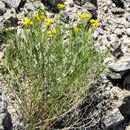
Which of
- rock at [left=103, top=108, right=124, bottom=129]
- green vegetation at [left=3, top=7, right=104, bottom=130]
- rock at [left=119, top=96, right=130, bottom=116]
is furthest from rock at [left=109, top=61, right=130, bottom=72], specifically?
green vegetation at [left=3, top=7, right=104, bottom=130]

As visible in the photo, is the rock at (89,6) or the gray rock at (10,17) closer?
the gray rock at (10,17)

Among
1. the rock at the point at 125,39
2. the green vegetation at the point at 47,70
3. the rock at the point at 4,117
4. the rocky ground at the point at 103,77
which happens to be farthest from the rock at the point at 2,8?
the rock at the point at 125,39

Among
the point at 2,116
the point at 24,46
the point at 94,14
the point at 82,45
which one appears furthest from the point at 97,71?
the point at 94,14

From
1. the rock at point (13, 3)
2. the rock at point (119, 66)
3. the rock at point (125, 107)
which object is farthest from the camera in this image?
the rock at point (13, 3)

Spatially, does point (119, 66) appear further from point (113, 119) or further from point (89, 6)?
point (89, 6)

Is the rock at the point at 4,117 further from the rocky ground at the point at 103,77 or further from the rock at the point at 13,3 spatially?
the rock at the point at 13,3

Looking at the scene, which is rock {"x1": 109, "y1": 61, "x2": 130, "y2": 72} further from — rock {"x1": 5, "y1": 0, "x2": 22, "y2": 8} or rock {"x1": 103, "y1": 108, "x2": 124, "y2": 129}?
rock {"x1": 5, "y1": 0, "x2": 22, "y2": 8}

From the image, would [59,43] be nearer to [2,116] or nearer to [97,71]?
[97,71]
